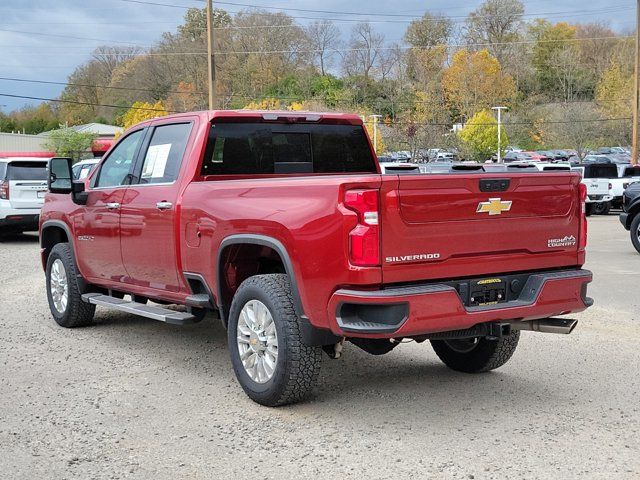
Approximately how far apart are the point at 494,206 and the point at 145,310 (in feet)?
10.3

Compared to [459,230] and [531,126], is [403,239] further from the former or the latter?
[531,126]

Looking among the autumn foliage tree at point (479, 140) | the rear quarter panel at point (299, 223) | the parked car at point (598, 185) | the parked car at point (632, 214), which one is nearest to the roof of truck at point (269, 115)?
the rear quarter panel at point (299, 223)

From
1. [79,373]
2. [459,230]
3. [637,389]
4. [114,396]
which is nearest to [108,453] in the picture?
[114,396]

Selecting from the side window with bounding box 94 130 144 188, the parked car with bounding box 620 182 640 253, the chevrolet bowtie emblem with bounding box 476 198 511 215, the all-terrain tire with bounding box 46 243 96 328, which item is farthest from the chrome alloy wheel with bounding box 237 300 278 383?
the parked car with bounding box 620 182 640 253

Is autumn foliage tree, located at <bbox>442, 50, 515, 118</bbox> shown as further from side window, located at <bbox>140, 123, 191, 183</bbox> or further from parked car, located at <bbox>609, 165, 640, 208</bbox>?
side window, located at <bbox>140, 123, 191, 183</bbox>

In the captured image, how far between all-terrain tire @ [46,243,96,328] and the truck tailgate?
4.44 metres

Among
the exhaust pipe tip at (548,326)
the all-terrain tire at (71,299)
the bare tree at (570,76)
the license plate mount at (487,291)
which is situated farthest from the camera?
the bare tree at (570,76)

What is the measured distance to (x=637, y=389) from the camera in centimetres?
586

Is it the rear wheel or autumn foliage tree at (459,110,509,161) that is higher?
autumn foliage tree at (459,110,509,161)

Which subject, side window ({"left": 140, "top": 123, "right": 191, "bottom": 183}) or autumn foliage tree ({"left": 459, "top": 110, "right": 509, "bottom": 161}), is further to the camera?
autumn foliage tree ({"left": 459, "top": 110, "right": 509, "bottom": 161})

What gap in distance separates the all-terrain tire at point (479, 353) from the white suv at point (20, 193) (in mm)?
12981

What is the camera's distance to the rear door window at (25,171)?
688 inches

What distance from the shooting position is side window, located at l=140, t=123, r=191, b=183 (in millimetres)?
6570

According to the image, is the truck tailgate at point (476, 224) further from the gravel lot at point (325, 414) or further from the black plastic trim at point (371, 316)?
the gravel lot at point (325, 414)
